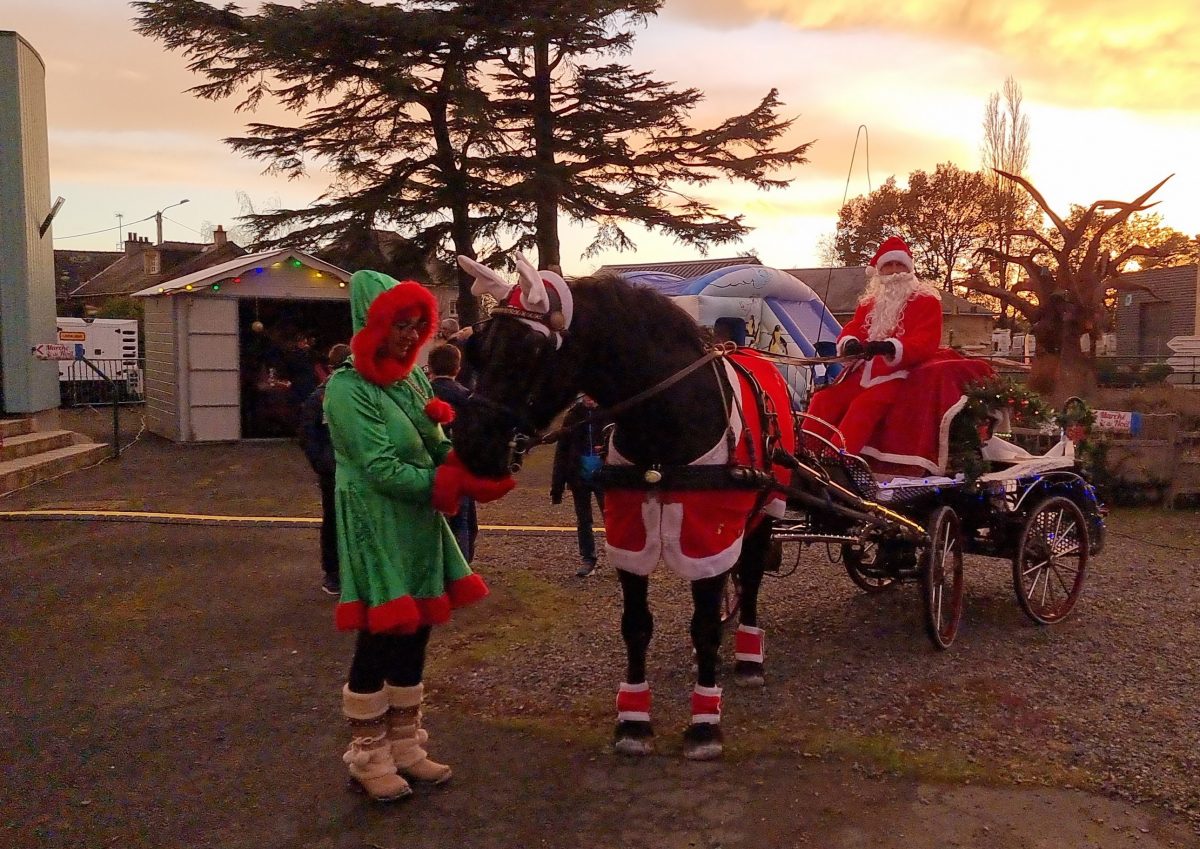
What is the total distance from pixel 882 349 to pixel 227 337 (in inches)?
495

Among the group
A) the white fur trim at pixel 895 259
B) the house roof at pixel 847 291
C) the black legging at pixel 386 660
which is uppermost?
the house roof at pixel 847 291

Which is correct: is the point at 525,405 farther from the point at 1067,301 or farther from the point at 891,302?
the point at 1067,301

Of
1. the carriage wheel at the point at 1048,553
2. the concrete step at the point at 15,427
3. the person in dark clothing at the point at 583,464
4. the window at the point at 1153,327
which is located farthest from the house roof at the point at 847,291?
the carriage wheel at the point at 1048,553

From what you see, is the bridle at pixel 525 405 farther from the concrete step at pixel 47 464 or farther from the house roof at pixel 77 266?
the house roof at pixel 77 266

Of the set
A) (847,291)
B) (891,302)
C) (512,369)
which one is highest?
(847,291)

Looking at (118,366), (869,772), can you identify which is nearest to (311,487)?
(869,772)

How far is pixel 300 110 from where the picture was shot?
17.1 meters

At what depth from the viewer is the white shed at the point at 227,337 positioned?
14.4 meters

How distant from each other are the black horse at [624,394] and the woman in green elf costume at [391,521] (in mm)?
245

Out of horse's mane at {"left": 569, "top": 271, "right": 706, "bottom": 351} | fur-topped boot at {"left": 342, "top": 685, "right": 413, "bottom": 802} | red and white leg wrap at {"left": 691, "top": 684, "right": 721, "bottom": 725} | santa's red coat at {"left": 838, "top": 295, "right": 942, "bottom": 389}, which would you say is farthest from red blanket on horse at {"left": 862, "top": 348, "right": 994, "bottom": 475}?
fur-topped boot at {"left": 342, "top": 685, "right": 413, "bottom": 802}

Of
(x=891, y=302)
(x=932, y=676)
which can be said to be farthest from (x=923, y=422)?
(x=932, y=676)

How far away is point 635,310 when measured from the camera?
3512 millimetres

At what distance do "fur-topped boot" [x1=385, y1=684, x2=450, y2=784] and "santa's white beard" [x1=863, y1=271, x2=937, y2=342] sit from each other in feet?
11.1

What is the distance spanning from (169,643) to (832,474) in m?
4.08
